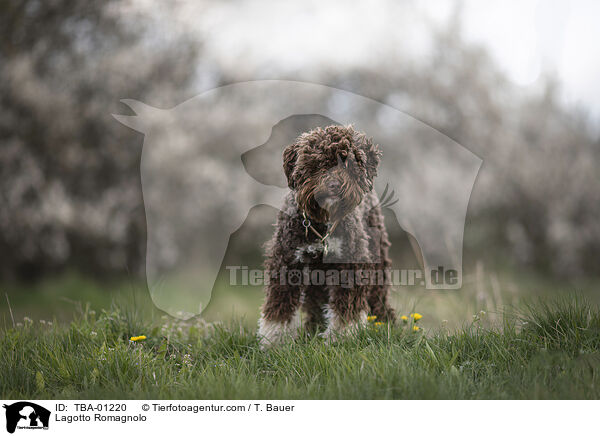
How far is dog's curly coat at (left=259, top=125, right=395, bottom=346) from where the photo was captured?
11.7 feet

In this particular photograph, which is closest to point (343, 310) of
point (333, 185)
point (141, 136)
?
point (333, 185)

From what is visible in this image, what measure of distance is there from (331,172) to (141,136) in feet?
22.4

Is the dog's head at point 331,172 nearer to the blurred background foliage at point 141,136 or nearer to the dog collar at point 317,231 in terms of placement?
the dog collar at point 317,231

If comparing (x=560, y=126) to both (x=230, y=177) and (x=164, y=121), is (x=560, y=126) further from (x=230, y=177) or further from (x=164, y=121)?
(x=164, y=121)

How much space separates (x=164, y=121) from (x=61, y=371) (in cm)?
546

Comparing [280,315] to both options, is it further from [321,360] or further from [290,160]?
[290,160]

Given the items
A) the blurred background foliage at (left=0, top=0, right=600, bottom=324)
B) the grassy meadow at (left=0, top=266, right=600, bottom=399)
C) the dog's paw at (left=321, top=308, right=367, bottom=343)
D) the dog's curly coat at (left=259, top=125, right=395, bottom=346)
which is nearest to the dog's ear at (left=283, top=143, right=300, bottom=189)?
the dog's curly coat at (left=259, top=125, right=395, bottom=346)

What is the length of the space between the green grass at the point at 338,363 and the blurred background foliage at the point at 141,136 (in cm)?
419

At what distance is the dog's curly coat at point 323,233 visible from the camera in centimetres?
356

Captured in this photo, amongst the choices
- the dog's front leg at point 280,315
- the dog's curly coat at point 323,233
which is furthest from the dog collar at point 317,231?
the dog's front leg at point 280,315

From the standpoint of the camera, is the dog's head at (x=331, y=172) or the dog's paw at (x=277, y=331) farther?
the dog's paw at (x=277, y=331)

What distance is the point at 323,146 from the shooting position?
3580 mm

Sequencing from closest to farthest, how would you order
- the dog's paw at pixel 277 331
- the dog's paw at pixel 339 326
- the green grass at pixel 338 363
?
1. the green grass at pixel 338 363
2. the dog's paw at pixel 339 326
3. the dog's paw at pixel 277 331

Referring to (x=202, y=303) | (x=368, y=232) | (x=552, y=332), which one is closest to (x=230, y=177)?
(x=202, y=303)
